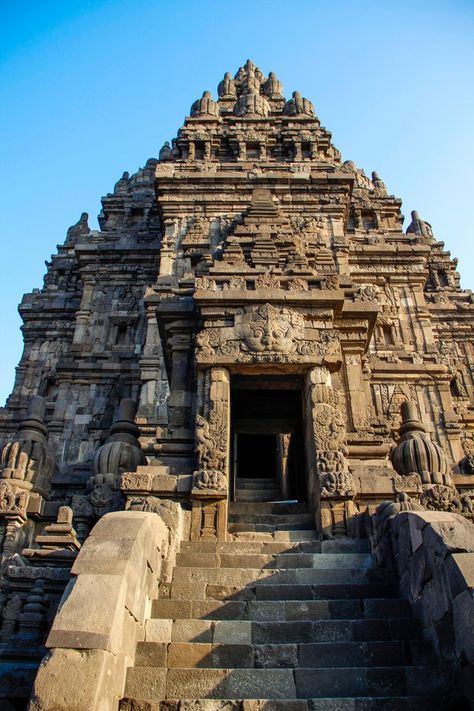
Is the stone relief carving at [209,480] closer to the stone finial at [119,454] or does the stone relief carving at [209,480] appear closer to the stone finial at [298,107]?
the stone finial at [119,454]

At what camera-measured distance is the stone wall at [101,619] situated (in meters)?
4.71

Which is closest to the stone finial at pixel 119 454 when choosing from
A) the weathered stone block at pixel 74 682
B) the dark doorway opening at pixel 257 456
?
the weathered stone block at pixel 74 682

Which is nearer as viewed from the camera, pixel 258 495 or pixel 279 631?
pixel 279 631

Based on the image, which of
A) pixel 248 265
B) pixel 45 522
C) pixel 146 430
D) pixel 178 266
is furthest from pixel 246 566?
pixel 178 266

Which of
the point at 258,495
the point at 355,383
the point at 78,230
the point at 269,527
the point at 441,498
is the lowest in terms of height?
the point at 269,527

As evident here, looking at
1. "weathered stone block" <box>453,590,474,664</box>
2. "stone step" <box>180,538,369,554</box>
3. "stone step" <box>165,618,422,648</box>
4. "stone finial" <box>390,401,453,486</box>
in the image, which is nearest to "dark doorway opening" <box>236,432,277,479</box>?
"stone finial" <box>390,401,453,486</box>

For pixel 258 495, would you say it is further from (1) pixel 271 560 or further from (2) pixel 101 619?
(2) pixel 101 619

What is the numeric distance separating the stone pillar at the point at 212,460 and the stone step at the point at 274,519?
3.94ft

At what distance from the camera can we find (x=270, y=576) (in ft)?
25.1

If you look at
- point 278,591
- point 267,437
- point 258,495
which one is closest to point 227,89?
point 267,437

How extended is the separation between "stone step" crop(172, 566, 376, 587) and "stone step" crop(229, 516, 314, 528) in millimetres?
2210

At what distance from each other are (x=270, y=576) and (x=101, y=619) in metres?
2.92

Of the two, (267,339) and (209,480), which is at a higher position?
(267,339)

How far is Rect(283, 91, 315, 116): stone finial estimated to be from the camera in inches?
1107
